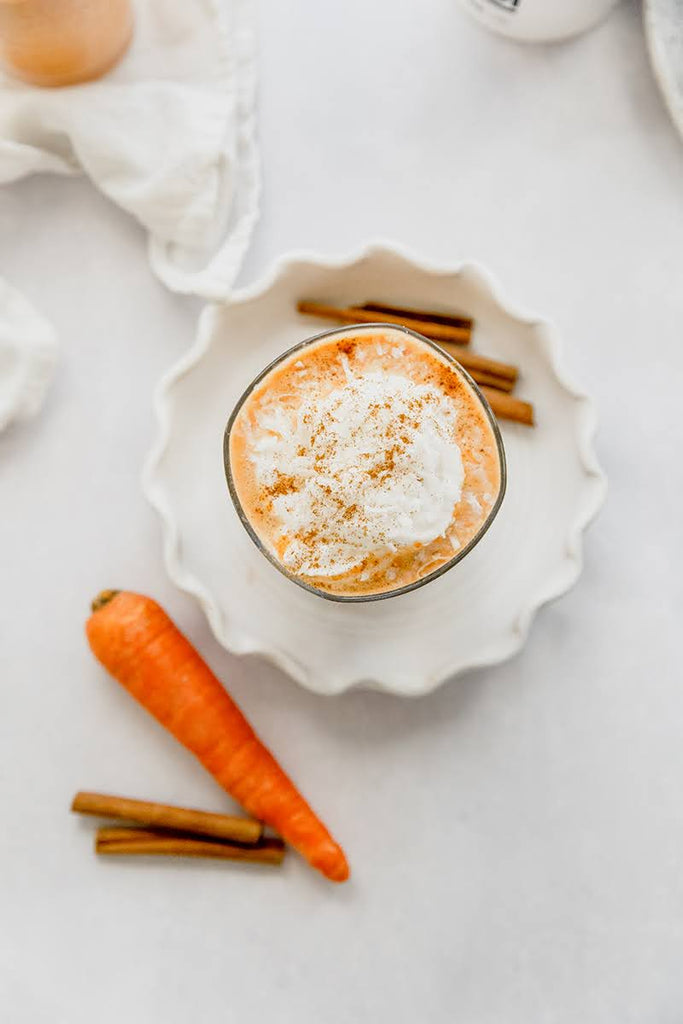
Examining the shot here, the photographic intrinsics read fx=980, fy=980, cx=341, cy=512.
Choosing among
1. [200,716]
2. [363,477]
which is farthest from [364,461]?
[200,716]

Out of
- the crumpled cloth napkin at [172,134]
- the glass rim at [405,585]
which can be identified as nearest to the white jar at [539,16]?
the crumpled cloth napkin at [172,134]

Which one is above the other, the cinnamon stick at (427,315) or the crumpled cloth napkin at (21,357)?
the cinnamon stick at (427,315)

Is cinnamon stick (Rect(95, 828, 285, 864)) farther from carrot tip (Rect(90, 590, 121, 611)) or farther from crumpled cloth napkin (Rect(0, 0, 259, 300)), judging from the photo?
crumpled cloth napkin (Rect(0, 0, 259, 300))

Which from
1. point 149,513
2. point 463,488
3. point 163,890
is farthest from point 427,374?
point 163,890

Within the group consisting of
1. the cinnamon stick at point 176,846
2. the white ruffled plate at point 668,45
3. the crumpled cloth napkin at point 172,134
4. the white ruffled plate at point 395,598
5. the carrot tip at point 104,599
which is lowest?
the cinnamon stick at point 176,846

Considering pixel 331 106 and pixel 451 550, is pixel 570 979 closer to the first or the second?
pixel 451 550

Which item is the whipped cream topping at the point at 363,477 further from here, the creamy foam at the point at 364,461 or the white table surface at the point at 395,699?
the white table surface at the point at 395,699

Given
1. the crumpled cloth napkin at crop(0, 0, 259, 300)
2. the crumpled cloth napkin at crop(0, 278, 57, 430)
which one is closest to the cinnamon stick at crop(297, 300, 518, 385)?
the crumpled cloth napkin at crop(0, 0, 259, 300)
